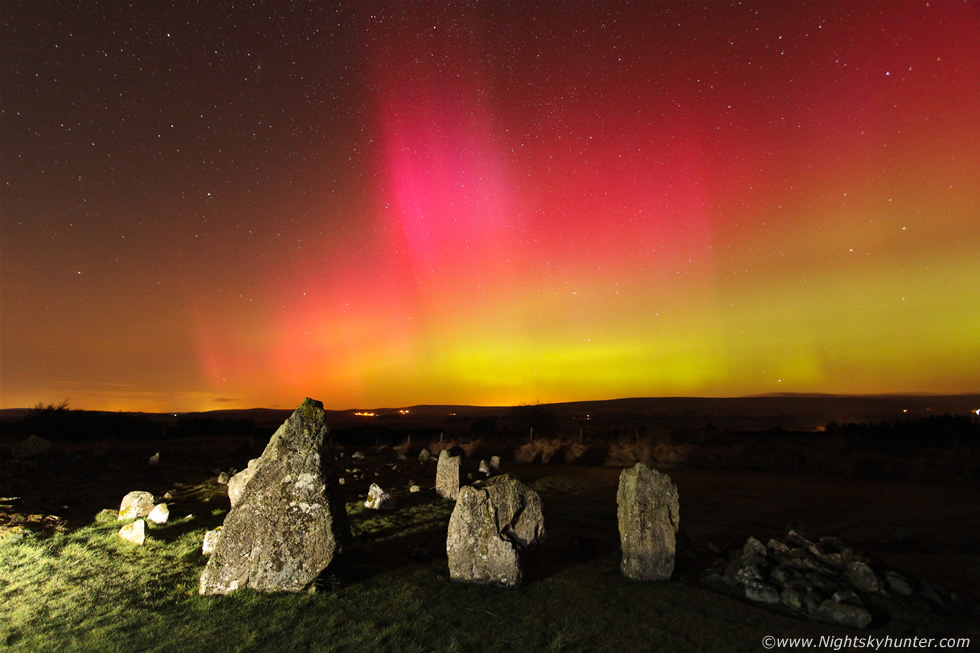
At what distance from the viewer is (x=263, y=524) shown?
8773 mm

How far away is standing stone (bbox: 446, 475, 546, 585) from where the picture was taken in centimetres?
944

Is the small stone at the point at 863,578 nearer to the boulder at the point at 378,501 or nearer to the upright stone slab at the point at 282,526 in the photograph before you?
the upright stone slab at the point at 282,526

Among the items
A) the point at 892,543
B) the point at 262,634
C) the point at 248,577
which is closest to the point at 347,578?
the point at 248,577

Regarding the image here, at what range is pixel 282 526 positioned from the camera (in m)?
8.80

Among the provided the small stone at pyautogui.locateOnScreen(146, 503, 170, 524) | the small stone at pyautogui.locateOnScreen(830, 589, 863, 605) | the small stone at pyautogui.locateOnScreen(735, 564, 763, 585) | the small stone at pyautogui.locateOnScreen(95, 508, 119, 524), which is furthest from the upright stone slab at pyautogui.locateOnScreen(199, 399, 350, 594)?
the small stone at pyautogui.locateOnScreen(830, 589, 863, 605)

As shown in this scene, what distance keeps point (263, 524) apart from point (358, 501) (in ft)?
25.6

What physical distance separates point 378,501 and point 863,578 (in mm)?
11843

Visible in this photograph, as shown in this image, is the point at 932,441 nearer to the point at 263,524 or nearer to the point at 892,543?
the point at 892,543

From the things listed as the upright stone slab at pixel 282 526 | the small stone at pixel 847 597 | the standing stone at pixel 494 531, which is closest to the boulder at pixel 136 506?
the upright stone slab at pixel 282 526

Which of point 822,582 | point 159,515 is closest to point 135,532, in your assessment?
point 159,515

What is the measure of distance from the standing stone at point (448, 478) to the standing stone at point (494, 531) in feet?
25.0

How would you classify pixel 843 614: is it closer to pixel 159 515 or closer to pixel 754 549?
pixel 754 549

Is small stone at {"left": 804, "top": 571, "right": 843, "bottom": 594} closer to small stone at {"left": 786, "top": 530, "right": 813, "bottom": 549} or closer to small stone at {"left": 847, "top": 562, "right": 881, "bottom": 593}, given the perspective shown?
small stone at {"left": 847, "top": 562, "right": 881, "bottom": 593}

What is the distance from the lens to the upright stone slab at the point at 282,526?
28.0ft
